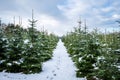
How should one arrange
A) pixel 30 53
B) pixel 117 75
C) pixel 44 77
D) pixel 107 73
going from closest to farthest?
pixel 117 75 → pixel 107 73 → pixel 44 77 → pixel 30 53

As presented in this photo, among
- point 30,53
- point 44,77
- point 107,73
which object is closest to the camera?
point 107,73

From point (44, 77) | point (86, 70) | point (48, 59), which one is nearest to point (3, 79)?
point (44, 77)

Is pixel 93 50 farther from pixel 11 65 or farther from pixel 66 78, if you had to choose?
pixel 11 65

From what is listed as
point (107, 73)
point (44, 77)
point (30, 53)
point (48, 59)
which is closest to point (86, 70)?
point (44, 77)

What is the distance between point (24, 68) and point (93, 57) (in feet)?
17.9

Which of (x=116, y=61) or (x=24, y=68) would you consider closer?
(x=116, y=61)

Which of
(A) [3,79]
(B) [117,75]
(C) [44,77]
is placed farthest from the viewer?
(C) [44,77]

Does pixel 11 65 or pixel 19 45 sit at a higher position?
pixel 19 45

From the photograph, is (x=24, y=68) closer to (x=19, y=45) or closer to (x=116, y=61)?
(x=19, y=45)

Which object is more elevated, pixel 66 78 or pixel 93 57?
pixel 93 57

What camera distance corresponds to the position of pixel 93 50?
16547mm

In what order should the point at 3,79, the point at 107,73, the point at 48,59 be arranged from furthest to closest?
1. the point at 48,59
2. the point at 3,79
3. the point at 107,73

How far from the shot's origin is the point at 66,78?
1542 centimetres

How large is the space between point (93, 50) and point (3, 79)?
256 inches
